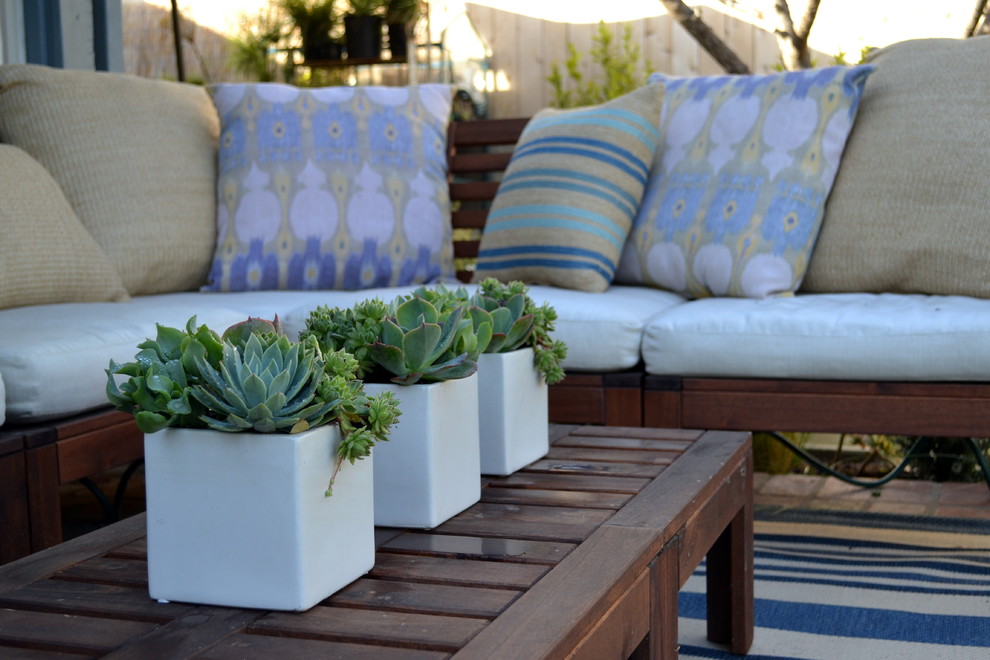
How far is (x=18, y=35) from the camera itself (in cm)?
351

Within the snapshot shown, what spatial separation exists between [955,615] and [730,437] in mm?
569

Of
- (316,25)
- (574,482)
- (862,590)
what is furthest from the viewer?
(316,25)

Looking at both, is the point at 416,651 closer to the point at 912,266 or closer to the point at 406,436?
the point at 406,436

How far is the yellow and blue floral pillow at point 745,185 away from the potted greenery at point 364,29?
3.33 m

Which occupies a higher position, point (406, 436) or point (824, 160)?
point (824, 160)

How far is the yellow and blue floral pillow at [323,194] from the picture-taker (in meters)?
2.54

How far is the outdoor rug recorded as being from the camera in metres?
1.54

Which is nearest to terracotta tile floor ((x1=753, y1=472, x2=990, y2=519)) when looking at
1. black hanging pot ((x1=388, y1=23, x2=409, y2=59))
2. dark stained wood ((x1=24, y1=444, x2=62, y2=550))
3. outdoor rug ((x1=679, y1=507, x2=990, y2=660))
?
outdoor rug ((x1=679, y1=507, x2=990, y2=660))

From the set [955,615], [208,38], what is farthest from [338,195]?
[208,38]

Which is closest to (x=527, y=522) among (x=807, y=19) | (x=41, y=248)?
(x=41, y=248)

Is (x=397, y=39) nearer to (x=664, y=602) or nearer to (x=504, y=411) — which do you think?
(x=504, y=411)

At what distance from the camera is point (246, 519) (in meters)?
0.81

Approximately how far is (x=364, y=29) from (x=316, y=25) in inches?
11.6

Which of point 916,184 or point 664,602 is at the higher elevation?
point 916,184
